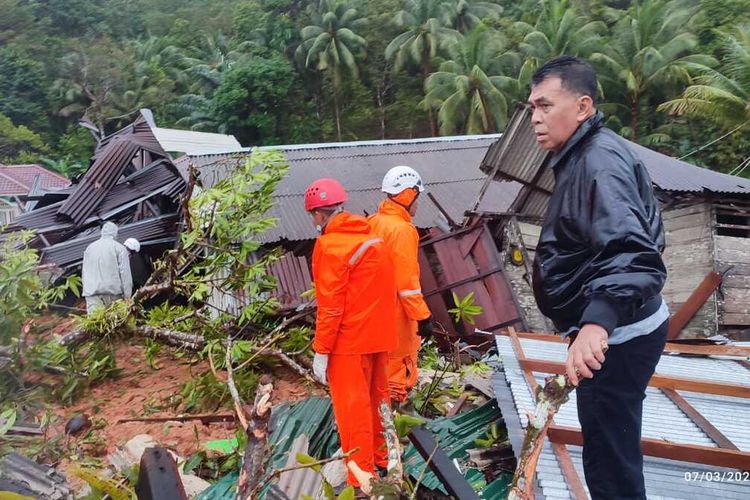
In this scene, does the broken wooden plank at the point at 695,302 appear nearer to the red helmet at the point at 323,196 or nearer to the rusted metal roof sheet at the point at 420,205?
the red helmet at the point at 323,196

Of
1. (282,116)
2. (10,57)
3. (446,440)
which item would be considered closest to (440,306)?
(446,440)

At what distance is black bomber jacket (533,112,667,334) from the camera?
172cm

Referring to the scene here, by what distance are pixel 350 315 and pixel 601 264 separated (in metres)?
1.77

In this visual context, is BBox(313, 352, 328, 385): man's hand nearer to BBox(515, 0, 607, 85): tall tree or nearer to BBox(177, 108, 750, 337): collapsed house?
BBox(177, 108, 750, 337): collapsed house

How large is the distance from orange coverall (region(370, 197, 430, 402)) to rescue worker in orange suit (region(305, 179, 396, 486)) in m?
0.56

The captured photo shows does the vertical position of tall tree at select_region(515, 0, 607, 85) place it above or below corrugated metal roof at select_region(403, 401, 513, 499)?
above

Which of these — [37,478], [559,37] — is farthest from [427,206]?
[559,37]

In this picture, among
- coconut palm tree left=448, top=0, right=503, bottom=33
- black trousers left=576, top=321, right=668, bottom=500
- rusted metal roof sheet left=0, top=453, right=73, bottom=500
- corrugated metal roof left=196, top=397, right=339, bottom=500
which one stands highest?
coconut palm tree left=448, top=0, right=503, bottom=33

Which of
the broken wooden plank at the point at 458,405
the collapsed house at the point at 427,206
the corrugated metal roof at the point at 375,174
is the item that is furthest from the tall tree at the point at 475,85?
the broken wooden plank at the point at 458,405

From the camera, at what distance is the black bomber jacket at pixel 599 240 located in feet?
5.64

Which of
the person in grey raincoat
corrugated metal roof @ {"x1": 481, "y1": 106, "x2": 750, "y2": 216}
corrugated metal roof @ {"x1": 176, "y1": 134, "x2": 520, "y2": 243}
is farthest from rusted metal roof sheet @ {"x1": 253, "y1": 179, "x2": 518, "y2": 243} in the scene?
the person in grey raincoat

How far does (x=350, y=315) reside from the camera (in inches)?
130

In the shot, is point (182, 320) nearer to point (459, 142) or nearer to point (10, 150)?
point (459, 142)

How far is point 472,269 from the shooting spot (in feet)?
23.0
